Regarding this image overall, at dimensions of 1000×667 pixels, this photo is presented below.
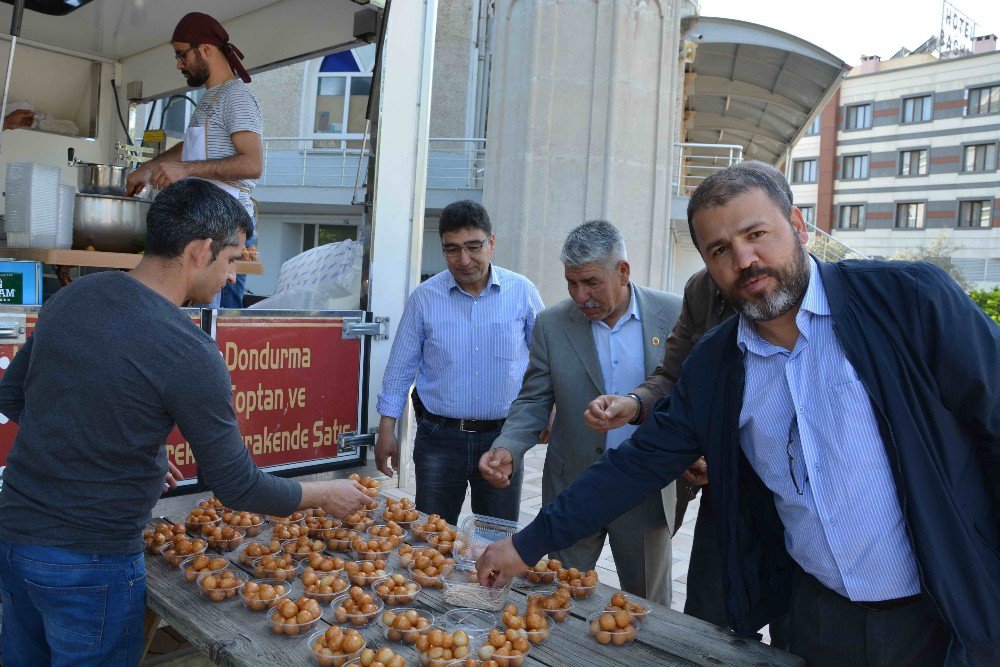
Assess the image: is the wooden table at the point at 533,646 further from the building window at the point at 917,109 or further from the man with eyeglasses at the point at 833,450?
the building window at the point at 917,109

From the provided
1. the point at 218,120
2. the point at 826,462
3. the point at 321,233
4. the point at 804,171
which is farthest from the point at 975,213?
the point at 826,462

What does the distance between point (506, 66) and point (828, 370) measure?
41.0 ft

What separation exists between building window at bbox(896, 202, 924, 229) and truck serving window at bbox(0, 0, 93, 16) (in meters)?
47.6

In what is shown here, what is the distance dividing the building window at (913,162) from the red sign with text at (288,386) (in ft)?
161

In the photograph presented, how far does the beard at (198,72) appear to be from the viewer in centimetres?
379

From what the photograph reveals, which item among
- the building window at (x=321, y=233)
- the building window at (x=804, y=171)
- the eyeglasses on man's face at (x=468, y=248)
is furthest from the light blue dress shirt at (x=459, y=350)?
the building window at (x=804, y=171)

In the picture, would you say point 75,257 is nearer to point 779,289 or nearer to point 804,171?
point 779,289

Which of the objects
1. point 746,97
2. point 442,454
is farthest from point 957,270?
point 442,454

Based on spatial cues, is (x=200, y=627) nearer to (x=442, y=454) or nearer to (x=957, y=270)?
(x=442, y=454)

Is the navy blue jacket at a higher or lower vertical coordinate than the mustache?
lower

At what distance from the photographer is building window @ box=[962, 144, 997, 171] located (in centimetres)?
4228

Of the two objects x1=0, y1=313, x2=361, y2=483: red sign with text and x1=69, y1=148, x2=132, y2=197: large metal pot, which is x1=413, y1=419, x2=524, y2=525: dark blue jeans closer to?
x1=0, y1=313, x2=361, y2=483: red sign with text

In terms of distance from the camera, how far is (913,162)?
149ft

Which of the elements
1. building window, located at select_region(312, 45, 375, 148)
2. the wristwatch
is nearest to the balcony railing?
building window, located at select_region(312, 45, 375, 148)
